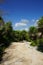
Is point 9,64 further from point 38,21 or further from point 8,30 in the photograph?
point 8,30

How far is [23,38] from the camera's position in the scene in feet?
147

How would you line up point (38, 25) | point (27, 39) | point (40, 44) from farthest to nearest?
point (27, 39) < point (38, 25) < point (40, 44)

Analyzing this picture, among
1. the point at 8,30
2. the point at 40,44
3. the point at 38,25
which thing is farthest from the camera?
the point at 8,30

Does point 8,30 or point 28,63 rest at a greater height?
point 8,30

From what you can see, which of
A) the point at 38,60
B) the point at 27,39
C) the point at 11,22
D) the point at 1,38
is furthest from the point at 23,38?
the point at 38,60

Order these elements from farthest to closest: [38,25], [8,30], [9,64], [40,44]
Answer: [8,30] < [38,25] < [40,44] < [9,64]

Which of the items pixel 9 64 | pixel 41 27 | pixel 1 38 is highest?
pixel 41 27

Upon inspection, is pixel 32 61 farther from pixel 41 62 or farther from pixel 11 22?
pixel 11 22

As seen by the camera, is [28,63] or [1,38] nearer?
[28,63]

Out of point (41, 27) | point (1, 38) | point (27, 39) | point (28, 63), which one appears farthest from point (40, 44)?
point (27, 39)

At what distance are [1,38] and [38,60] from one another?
12931 mm

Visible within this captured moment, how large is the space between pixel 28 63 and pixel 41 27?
1184cm

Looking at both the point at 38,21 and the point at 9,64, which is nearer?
the point at 9,64

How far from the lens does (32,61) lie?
1692 cm
